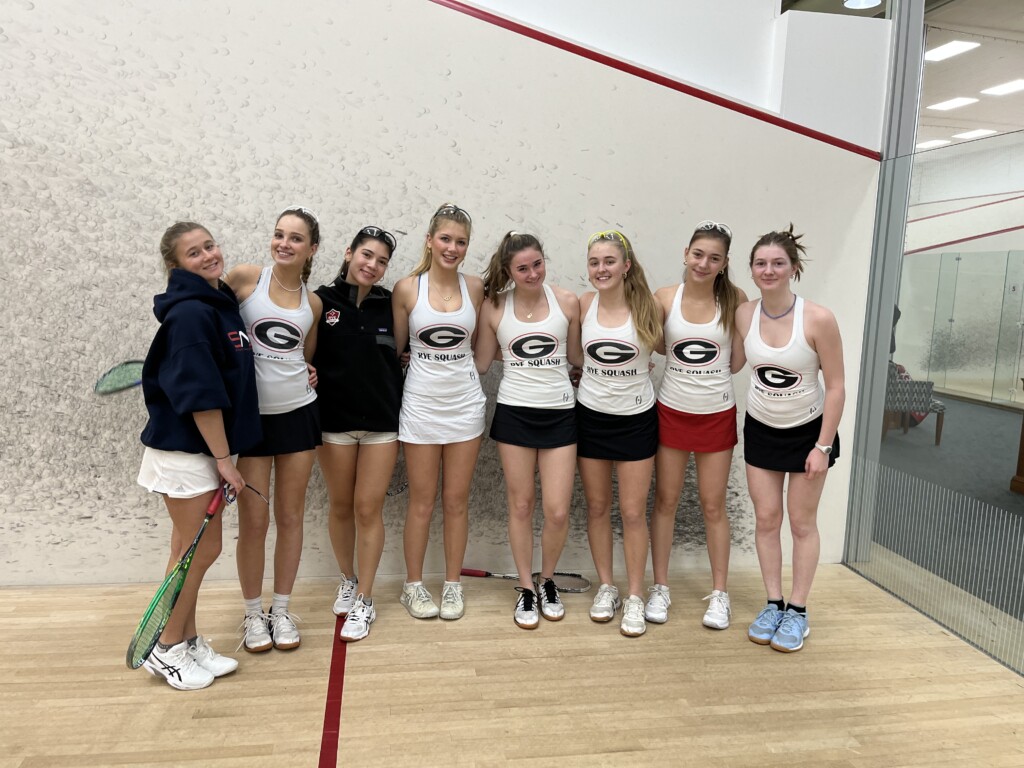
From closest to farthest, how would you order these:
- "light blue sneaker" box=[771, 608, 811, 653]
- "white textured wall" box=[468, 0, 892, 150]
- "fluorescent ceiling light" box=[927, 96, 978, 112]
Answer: "light blue sneaker" box=[771, 608, 811, 653] → "white textured wall" box=[468, 0, 892, 150] → "fluorescent ceiling light" box=[927, 96, 978, 112]

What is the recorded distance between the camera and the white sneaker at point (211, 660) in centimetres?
168

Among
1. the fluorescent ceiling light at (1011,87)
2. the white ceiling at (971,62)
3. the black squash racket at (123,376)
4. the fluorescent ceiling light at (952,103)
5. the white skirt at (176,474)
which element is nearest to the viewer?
the white skirt at (176,474)

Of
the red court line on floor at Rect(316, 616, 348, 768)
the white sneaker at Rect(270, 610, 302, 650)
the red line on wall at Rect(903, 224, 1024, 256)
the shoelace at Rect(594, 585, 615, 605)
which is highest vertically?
the red line on wall at Rect(903, 224, 1024, 256)

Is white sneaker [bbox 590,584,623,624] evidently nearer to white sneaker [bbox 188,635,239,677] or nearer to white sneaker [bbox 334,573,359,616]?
white sneaker [bbox 334,573,359,616]

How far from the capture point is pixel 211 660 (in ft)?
5.57

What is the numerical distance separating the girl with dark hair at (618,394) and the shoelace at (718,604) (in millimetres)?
217

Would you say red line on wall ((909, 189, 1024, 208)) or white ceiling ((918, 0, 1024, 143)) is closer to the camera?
red line on wall ((909, 189, 1024, 208))

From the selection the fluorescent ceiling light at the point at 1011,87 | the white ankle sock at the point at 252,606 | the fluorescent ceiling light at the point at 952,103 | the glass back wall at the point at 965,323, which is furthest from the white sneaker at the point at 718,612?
the fluorescent ceiling light at the point at 1011,87

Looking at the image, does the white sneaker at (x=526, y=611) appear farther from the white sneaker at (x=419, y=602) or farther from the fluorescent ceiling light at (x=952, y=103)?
the fluorescent ceiling light at (x=952, y=103)

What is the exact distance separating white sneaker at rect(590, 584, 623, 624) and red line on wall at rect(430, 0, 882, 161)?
156 centimetres

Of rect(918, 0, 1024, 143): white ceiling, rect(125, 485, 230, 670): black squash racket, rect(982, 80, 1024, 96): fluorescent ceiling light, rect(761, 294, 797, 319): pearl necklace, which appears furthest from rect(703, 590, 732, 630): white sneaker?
rect(982, 80, 1024, 96): fluorescent ceiling light

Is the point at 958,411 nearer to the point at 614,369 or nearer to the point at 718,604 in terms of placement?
the point at 718,604

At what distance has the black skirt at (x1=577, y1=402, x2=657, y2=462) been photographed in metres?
1.96

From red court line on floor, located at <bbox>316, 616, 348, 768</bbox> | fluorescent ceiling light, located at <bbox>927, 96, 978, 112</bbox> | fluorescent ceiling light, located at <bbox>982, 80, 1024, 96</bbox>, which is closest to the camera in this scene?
red court line on floor, located at <bbox>316, 616, 348, 768</bbox>
